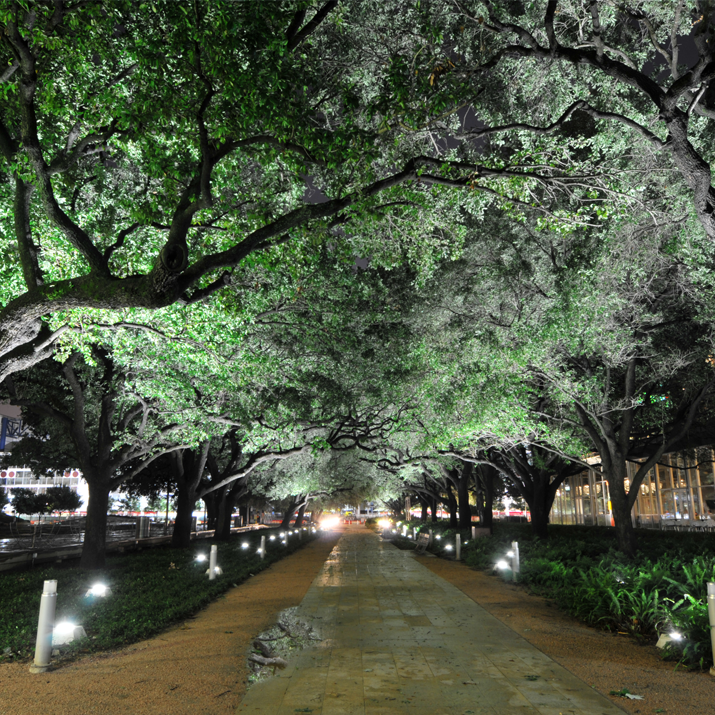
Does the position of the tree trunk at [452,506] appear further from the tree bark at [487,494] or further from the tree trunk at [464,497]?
the tree bark at [487,494]

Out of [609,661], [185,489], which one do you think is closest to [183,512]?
[185,489]

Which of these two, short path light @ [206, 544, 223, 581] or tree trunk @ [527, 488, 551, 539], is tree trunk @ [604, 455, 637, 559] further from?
short path light @ [206, 544, 223, 581]

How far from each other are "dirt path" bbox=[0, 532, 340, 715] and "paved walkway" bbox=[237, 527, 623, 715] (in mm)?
486

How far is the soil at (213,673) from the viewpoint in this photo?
5.14 metres

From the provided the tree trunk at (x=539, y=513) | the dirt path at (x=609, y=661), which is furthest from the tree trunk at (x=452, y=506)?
the dirt path at (x=609, y=661)

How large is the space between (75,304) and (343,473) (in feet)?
117

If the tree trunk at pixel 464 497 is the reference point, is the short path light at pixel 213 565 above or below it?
below

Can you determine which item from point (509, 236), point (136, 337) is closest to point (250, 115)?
point (136, 337)

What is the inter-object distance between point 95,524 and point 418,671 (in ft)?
41.2

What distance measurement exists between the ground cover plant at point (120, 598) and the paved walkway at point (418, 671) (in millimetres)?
2609

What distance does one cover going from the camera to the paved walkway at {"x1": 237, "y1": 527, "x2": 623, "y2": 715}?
5066mm

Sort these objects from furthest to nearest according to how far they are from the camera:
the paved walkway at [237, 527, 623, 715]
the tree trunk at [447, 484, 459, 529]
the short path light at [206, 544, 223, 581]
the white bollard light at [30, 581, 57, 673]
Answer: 1. the tree trunk at [447, 484, 459, 529]
2. the short path light at [206, 544, 223, 581]
3. the white bollard light at [30, 581, 57, 673]
4. the paved walkway at [237, 527, 623, 715]

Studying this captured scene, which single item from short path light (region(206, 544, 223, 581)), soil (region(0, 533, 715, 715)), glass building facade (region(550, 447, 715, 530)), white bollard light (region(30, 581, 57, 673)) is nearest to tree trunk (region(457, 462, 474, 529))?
glass building facade (region(550, 447, 715, 530))

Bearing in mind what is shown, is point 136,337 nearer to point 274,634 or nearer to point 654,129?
point 274,634
